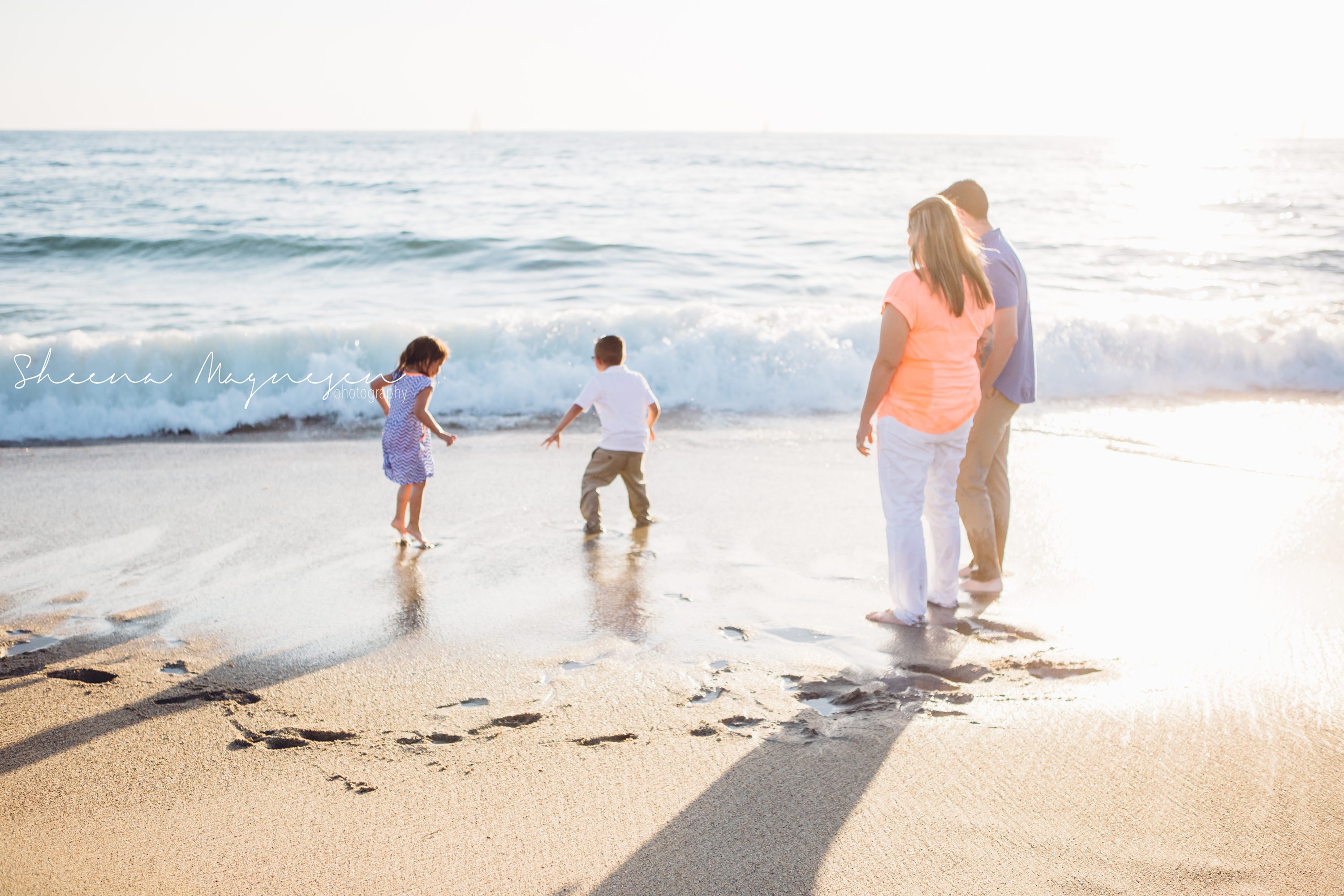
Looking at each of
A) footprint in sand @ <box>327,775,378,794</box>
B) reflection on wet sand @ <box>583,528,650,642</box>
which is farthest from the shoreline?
footprint in sand @ <box>327,775,378,794</box>

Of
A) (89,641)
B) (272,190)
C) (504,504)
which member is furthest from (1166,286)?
(272,190)

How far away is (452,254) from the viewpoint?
15.9 m

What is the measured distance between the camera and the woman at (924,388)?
3389 mm

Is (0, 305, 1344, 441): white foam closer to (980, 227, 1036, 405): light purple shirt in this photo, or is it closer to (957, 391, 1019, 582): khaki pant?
(957, 391, 1019, 582): khaki pant

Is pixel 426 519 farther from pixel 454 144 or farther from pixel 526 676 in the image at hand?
pixel 454 144

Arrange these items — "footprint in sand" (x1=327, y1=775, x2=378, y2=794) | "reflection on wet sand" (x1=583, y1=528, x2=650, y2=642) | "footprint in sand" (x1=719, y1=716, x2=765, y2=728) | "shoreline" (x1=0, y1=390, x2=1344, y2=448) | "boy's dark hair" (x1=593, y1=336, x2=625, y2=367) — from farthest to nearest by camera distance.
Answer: "shoreline" (x1=0, y1=390, x2=1344, y2=448) → "boy's dark hair" (x1=593, y1=336, x2=625, y2=367) → "reflection on wet sand" (x1=583, y1=528, x2=650, y2=642) → "footprint in sand" (x1=719, y1=716, x2=765, y2=728) → "footprint in sand" (x1=327, y1=775, x2=378, y2=794)

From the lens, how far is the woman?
3389mm

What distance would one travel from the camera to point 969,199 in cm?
387

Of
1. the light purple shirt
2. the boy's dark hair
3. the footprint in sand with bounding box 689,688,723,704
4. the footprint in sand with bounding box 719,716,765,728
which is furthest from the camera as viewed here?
the boy's dark hair

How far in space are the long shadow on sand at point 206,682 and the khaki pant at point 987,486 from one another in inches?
105

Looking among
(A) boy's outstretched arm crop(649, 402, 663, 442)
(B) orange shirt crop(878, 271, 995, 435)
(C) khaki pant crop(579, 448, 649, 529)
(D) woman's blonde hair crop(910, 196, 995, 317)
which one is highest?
(D) woman's blonde hair crop(910, 196, 995, 317)

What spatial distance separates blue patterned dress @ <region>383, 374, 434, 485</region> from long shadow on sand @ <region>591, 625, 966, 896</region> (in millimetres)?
3115

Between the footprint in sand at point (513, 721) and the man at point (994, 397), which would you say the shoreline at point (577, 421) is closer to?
the man at point (994, 397)

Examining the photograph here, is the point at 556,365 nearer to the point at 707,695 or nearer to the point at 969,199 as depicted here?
the point at 969,199
